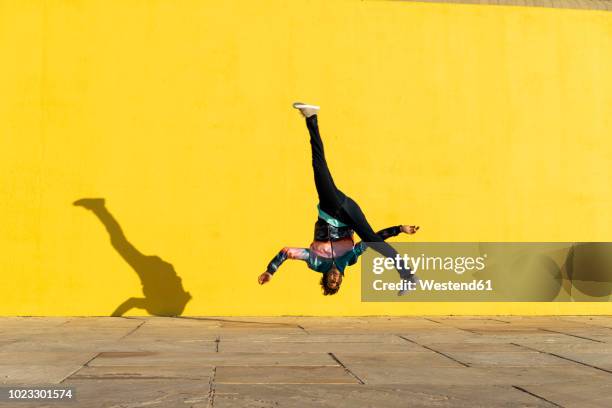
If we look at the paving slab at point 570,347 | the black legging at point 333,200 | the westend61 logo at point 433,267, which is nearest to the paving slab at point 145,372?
the paving slab at point 570,347

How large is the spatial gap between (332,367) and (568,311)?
8.03 m

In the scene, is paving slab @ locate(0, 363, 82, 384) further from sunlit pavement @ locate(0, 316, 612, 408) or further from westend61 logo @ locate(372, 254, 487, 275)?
westend61 logo @ locate(372, 254, 487, 275)

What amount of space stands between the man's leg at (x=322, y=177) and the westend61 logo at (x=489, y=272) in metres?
1.25

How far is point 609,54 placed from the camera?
14086mm

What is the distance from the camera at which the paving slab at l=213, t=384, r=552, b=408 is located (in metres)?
5.32

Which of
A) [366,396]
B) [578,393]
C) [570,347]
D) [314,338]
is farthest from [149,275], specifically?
[578,393]

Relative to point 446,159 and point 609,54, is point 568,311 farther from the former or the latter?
point 609,54

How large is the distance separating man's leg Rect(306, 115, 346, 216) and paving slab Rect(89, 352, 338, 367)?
4767 millimetres

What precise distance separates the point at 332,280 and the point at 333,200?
4.49 ft

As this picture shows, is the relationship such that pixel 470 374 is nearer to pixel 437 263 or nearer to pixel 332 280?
pixel 332 280

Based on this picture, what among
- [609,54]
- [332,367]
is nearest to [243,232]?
[332,367]

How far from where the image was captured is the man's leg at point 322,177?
1205 cm

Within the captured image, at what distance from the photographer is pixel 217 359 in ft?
24.8

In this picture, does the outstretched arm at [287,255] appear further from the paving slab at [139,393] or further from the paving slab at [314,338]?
the paving slab at [139,393]
